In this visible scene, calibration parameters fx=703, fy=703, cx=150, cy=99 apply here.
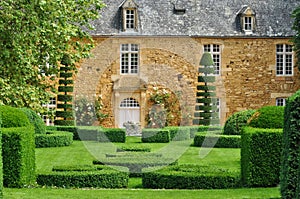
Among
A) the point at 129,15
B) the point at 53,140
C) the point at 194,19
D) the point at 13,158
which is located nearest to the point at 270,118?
the point at 13,158

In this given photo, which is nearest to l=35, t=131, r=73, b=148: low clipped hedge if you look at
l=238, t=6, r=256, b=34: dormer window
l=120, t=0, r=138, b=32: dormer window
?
l=120, t=0, r=138, b=32: dormer window

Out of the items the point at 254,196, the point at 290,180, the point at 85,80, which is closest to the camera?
the point at 290,180

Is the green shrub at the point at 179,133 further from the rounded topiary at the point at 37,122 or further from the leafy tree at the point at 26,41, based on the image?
the leafy tree at the point at 26,41

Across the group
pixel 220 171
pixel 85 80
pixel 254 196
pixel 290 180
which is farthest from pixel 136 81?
pixel 290 180

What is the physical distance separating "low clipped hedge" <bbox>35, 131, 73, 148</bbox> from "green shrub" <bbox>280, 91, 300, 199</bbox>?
13.4 metres

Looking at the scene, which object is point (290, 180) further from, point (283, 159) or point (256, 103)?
point (256, 103)

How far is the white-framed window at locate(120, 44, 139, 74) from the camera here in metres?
32.7

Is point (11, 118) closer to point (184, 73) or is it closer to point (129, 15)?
point (129, 15)

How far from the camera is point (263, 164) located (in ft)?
44.7

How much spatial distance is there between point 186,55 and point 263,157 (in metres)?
19.6

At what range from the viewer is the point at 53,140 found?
2298cm

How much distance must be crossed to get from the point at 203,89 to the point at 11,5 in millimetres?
12328

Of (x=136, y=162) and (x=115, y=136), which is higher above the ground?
(x=115, y=136)

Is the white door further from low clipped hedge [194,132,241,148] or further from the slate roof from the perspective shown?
low clipped hedge [194,132,241,148]
